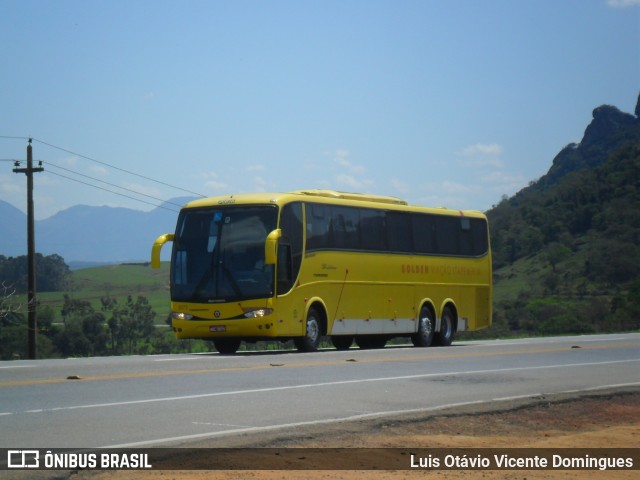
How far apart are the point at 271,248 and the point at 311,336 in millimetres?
3435

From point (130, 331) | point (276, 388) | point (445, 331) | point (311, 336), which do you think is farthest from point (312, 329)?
point (130, 331)

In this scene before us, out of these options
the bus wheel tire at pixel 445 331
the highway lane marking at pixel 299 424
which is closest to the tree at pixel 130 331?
the bus wheel tire at pixel 445 331

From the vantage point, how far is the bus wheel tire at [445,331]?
34.6 metres

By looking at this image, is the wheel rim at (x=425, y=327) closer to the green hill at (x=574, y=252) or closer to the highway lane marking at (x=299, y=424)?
the highway lane marking at (x=299, y=424)

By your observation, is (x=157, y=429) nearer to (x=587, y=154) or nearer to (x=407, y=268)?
(x=407, y=268)

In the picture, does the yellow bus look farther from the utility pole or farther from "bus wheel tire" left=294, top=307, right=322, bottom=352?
the utility pole

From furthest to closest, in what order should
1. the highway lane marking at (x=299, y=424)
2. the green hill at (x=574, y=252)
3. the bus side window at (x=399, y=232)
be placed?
the green hill at (x=574, y=252) < the bus side window at (x=399, y=232) < the highway lane marking at (x=299, y=424)

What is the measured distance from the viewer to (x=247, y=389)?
647 inches

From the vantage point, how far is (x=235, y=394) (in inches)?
615

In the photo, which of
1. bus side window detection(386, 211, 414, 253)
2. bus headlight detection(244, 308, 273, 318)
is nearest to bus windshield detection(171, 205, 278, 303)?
bus headlight detection(244, 308, 273, 318)

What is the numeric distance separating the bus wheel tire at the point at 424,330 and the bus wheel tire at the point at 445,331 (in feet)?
1.84

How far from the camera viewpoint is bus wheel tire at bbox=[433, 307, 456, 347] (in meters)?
34.6

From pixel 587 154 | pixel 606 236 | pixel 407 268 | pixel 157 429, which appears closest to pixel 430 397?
pixel 157 429

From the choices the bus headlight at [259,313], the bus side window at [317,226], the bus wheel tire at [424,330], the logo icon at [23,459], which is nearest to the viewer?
the logo icon at [23,459]
